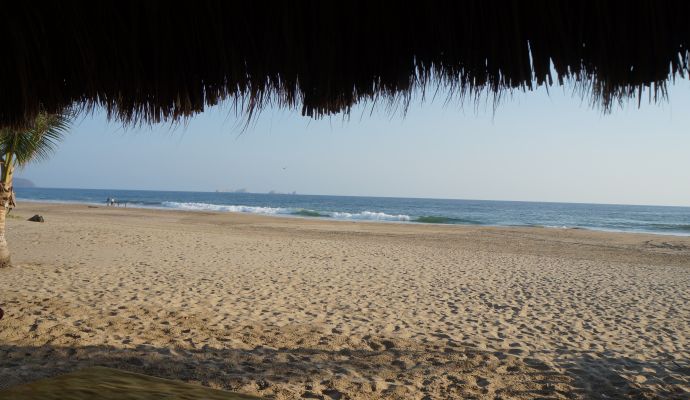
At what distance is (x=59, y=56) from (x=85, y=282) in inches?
217

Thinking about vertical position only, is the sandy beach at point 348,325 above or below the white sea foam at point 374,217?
below

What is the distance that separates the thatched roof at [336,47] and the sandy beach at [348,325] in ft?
7.25

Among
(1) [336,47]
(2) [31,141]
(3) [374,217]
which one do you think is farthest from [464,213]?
(1) [336,47]

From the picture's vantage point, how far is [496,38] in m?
1.62

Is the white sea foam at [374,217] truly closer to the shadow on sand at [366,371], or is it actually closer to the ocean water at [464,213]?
the ocean water at [464,213]

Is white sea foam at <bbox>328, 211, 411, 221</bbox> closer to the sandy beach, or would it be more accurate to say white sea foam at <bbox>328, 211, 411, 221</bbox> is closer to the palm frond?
the sandy beach

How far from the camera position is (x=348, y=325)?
511 centimetres

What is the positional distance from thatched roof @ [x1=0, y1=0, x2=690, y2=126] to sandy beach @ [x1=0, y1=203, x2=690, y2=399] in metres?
2.21

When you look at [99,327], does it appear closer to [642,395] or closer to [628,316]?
[642,395]

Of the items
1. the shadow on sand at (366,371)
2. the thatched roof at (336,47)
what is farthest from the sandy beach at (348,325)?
the thatched roof at (336,47)

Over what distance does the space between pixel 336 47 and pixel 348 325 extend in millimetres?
3813

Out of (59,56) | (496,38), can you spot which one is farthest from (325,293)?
(496,38)

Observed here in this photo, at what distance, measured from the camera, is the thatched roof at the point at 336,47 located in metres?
1.57

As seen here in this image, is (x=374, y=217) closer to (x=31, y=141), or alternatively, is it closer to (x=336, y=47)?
(x=31, y=141)
